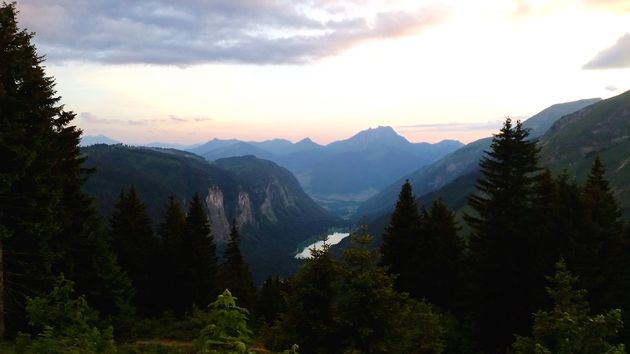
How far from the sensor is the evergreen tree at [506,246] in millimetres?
27016

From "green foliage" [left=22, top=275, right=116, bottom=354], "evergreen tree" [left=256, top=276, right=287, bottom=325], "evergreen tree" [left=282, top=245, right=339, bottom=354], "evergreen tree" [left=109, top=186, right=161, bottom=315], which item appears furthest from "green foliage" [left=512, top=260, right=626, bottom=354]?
"evergreen tree" [left=256, top=276, right=287, bottom=325]

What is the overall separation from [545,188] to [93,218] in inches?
1197

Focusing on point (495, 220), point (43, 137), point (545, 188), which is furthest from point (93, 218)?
point (545, 188)

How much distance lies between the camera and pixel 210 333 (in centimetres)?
845

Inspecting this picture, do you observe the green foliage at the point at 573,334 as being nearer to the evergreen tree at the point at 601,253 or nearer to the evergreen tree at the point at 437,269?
the evergreen tree at the point at 601,253

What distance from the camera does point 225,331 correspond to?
8.26 meters

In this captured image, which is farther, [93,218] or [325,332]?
[93,218]

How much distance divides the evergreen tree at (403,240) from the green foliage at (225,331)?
94.7ft

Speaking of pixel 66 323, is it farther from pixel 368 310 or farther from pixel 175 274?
pixel 175 274

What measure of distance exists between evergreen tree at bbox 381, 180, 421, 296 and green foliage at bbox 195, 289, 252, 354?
2887cm

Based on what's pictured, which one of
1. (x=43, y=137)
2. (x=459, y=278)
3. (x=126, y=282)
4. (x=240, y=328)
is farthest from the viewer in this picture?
(x=459, y=278)

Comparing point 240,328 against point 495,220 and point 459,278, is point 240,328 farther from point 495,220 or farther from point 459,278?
point 459,278

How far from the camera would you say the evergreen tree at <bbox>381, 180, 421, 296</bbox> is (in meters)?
36.0

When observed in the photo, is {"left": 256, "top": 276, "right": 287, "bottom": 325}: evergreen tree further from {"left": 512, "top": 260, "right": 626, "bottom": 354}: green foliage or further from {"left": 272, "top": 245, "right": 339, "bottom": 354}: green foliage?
{"left": 512, "top": 260, "right": 626, "bottom": 354}: green foliage
